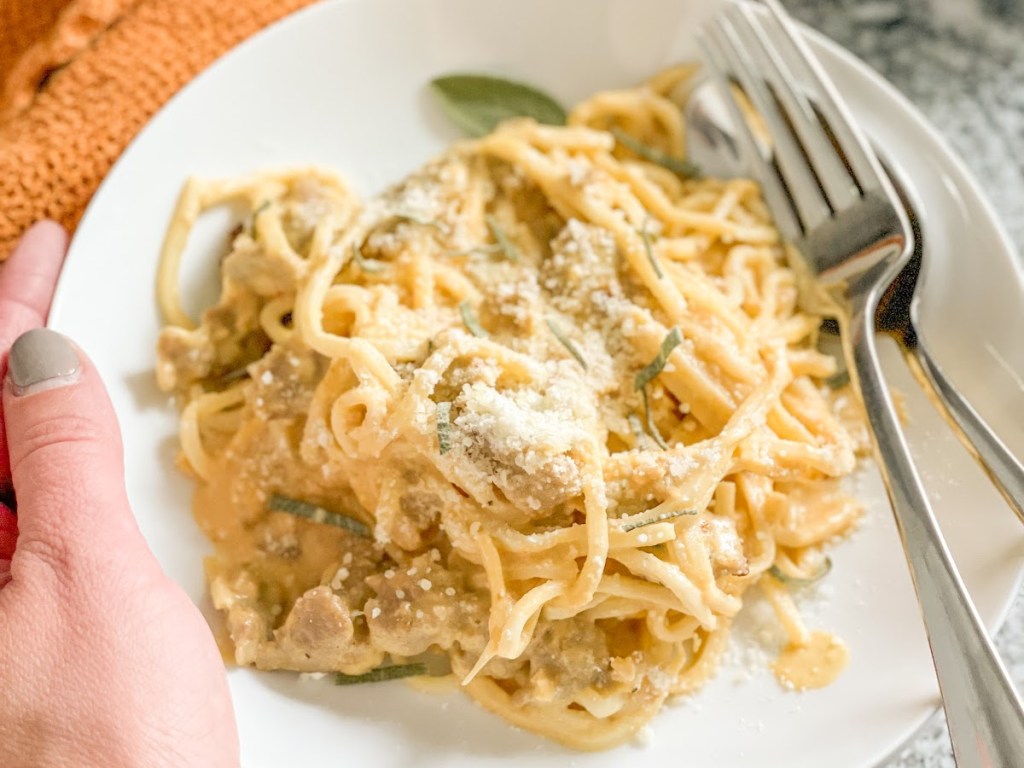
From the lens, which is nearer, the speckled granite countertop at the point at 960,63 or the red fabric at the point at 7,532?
the red fabric at the point at 7,532

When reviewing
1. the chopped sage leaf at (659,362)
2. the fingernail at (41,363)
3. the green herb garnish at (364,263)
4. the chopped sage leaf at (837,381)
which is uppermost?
the green herb garnish at (364,263)

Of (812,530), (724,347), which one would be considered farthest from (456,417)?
(812,530)

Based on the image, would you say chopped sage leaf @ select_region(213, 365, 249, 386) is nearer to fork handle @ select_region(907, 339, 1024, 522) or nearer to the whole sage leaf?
the whole sage leaf

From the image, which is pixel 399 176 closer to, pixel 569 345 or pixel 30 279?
pixel 569 345

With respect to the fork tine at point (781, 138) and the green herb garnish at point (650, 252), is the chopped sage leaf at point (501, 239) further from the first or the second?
the fork tine at point (781, 138)

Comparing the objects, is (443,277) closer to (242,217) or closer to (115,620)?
(242,217)

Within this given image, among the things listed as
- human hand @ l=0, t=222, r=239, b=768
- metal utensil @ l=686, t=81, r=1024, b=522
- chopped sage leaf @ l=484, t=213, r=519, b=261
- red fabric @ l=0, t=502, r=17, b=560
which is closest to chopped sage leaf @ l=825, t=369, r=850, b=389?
metal utensil @ l=686, t=81, r=1024, b=522

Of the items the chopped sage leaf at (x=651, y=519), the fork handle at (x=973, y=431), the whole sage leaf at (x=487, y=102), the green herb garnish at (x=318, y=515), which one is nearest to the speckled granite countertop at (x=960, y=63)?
the fork handle at (x=973, y=431)
